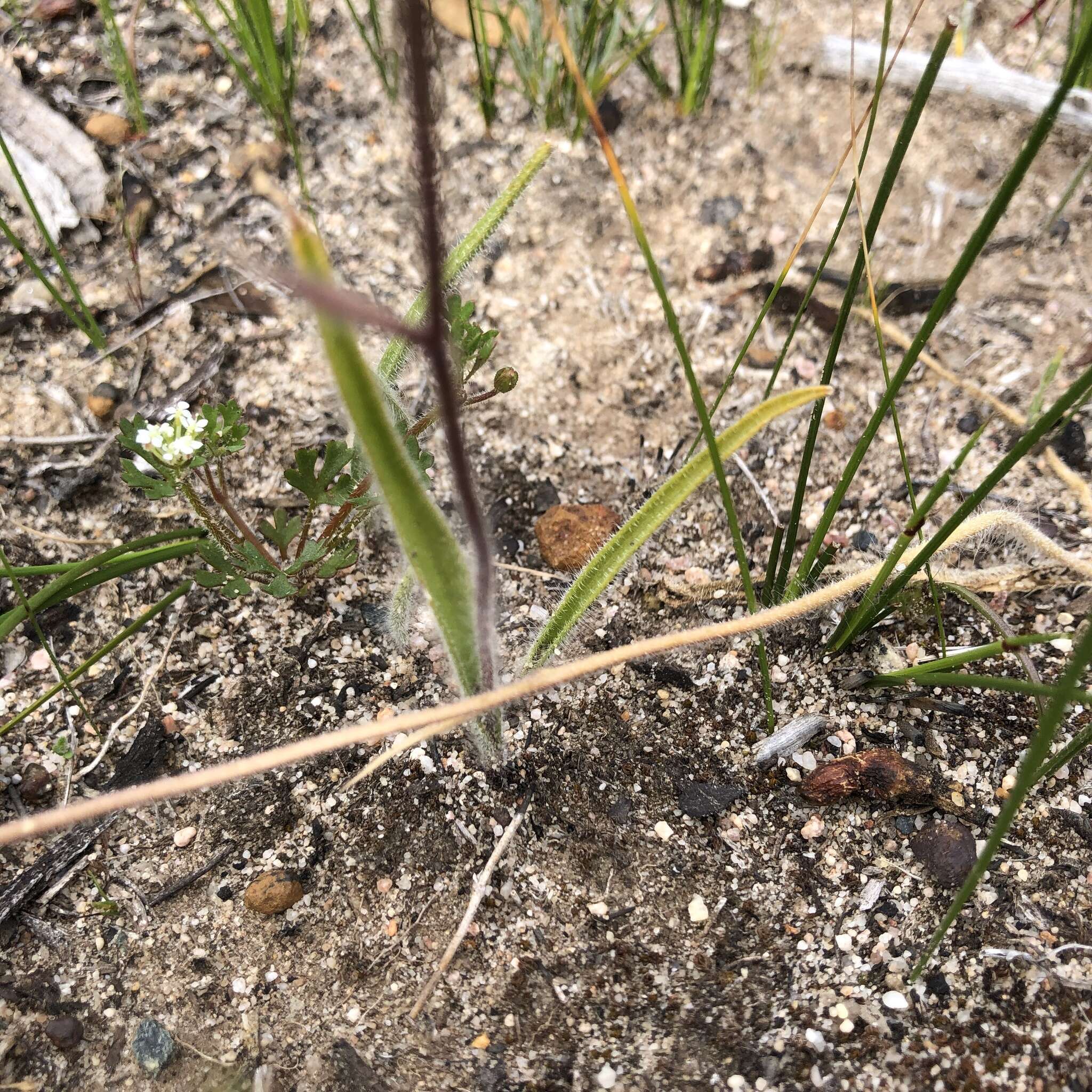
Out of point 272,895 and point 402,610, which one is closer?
point 272,895

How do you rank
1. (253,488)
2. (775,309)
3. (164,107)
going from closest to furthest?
(253,488), (775,309), (164,107)

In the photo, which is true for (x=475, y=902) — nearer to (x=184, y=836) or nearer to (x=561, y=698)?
(x=561, y=698)

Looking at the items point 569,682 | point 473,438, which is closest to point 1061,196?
point 473,438

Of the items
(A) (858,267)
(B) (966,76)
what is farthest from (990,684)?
(B) (966,76)

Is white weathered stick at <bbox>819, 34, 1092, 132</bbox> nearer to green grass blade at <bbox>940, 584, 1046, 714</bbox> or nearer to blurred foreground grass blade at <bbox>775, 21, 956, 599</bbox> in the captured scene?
blurred foreground grass blade at <bbox>775, 21, 956, 599</bbox>

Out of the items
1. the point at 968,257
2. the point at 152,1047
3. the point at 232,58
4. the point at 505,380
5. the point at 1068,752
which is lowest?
the point at 152,1047

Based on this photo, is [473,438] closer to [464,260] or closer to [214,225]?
[464,260]

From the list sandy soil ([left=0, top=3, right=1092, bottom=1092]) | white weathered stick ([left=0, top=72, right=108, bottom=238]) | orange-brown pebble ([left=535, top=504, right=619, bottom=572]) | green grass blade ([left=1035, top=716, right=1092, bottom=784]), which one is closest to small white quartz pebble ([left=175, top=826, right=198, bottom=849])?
sandy soil ([left=0, top=3, right=1092, bottom=1092])
